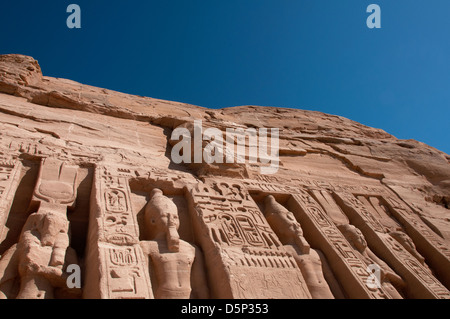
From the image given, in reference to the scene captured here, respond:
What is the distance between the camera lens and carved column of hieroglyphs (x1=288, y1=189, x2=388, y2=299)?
488 cm

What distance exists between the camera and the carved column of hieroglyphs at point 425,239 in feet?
20.5

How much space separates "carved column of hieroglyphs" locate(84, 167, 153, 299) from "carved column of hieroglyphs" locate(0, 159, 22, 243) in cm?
88

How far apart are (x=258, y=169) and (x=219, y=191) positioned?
4.89ft

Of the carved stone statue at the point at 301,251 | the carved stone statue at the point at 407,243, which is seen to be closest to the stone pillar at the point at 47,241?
the carved stone statue at the point at 301,251

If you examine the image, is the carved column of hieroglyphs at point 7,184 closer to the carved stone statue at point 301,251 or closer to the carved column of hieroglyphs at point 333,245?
the carved stone statue at point 301,251

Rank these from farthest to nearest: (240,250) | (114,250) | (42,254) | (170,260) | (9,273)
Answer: (240,250) < (170,260) < (114,250) < (42,254) < (9,273)

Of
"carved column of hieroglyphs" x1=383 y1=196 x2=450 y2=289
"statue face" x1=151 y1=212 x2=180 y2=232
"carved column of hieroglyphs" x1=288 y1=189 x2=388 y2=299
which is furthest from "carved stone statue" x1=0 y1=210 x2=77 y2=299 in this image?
"carved column of hieroglyphs" x1=383 y1=196 x2=450 y2=289

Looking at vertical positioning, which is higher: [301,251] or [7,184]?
[7,184]

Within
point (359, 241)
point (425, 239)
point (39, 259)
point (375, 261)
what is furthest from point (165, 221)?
point (425, 239)

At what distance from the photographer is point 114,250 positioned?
159 inches

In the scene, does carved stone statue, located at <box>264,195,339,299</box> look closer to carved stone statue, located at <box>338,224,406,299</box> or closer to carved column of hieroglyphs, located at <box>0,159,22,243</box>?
carved stone statue, located at <box>338,224,406,299</box>

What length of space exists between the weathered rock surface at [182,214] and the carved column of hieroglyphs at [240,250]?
0.7 inches

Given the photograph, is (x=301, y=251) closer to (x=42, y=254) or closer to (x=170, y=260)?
(x=170, y=260)

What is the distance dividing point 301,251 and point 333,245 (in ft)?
1.87
